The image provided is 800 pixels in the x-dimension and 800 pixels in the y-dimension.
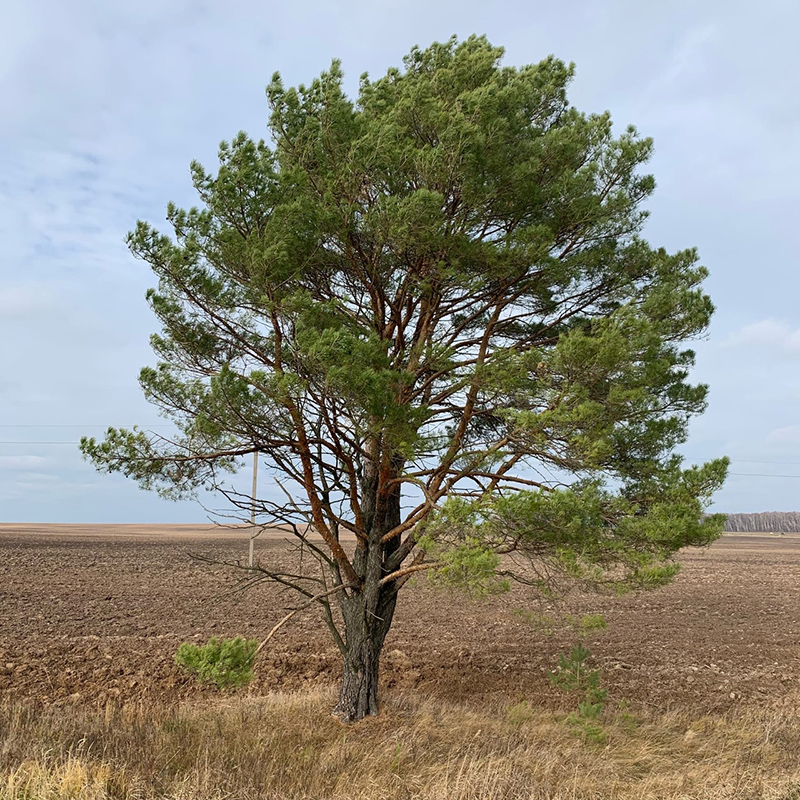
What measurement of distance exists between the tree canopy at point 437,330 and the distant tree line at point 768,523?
422ft

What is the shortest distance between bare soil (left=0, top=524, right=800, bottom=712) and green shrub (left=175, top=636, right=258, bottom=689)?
65.3 inches

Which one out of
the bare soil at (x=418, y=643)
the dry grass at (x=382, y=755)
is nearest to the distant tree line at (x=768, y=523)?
the bare soil at (x=418, y=643)

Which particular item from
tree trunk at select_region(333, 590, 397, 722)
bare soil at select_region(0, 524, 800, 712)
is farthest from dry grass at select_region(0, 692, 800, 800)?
bare soil at select_region(0, 524, 800, 712)

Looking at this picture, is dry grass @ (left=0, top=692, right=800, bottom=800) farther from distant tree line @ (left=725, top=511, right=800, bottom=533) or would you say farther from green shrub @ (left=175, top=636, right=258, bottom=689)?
distant tree line @ (left=725, top=511, right=800, bottom=533)

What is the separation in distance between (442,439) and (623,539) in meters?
2.39

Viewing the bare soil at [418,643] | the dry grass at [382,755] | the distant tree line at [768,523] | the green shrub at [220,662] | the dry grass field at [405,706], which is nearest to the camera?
the dry grass at [382,755]

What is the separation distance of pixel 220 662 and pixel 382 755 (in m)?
2.02

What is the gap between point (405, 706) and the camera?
9.94 metres

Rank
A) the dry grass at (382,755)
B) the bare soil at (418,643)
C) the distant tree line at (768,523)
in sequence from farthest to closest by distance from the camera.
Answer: the distant tree line at (768,523) → the bare soil at (418,643) → the dry grass at (382,755)

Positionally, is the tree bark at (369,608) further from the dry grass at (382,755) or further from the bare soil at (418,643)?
the bare soil at (418,643)

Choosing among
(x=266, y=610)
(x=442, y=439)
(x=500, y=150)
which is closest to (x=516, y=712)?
(x=442, y=439)

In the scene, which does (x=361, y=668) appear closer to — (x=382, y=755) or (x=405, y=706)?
(x=405, y=706)

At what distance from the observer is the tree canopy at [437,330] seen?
7242 mm

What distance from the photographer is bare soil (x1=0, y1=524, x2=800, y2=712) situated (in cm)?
1145
